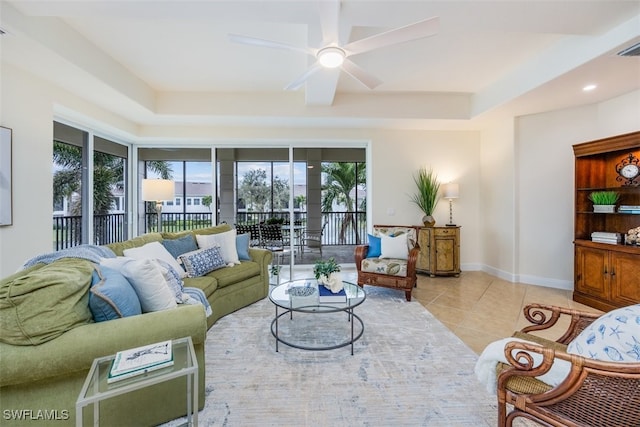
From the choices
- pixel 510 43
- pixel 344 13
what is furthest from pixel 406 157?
pixel 344 13

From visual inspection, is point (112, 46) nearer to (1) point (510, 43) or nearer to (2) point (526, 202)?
(1) point (510, 43)

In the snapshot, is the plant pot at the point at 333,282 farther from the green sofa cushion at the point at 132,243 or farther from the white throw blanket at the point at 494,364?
the green sofa cushion at the point at 132,243

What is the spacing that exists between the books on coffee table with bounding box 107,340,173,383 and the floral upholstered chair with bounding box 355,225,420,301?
282 centimetres

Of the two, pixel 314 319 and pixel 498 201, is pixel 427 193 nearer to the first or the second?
pixel 498 201

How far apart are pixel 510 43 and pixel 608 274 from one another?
2808 mm

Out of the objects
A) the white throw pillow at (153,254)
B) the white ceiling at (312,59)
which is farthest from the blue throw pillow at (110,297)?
the white ceiling at (312,59)

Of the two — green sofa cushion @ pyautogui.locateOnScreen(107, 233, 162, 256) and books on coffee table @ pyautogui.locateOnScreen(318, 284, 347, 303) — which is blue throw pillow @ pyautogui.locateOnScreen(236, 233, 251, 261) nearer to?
green sofa cushion @ pyautogui.locateOnScreen(107, 233, 162, 256)

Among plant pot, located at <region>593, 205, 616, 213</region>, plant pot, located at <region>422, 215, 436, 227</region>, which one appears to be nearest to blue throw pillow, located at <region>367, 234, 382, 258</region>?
plant pot, located at <region>422, 215, 436, 227</region>

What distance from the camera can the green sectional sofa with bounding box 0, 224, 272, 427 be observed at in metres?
1.27

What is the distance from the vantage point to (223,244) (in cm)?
350

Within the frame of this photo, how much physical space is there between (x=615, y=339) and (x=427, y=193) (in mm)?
3904

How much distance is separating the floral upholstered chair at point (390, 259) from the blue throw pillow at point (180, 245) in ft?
7.04

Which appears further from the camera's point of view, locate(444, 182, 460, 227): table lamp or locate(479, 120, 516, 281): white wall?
locate(444, 182, 460, 227): table lamp

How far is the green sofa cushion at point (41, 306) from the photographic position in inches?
50.1
